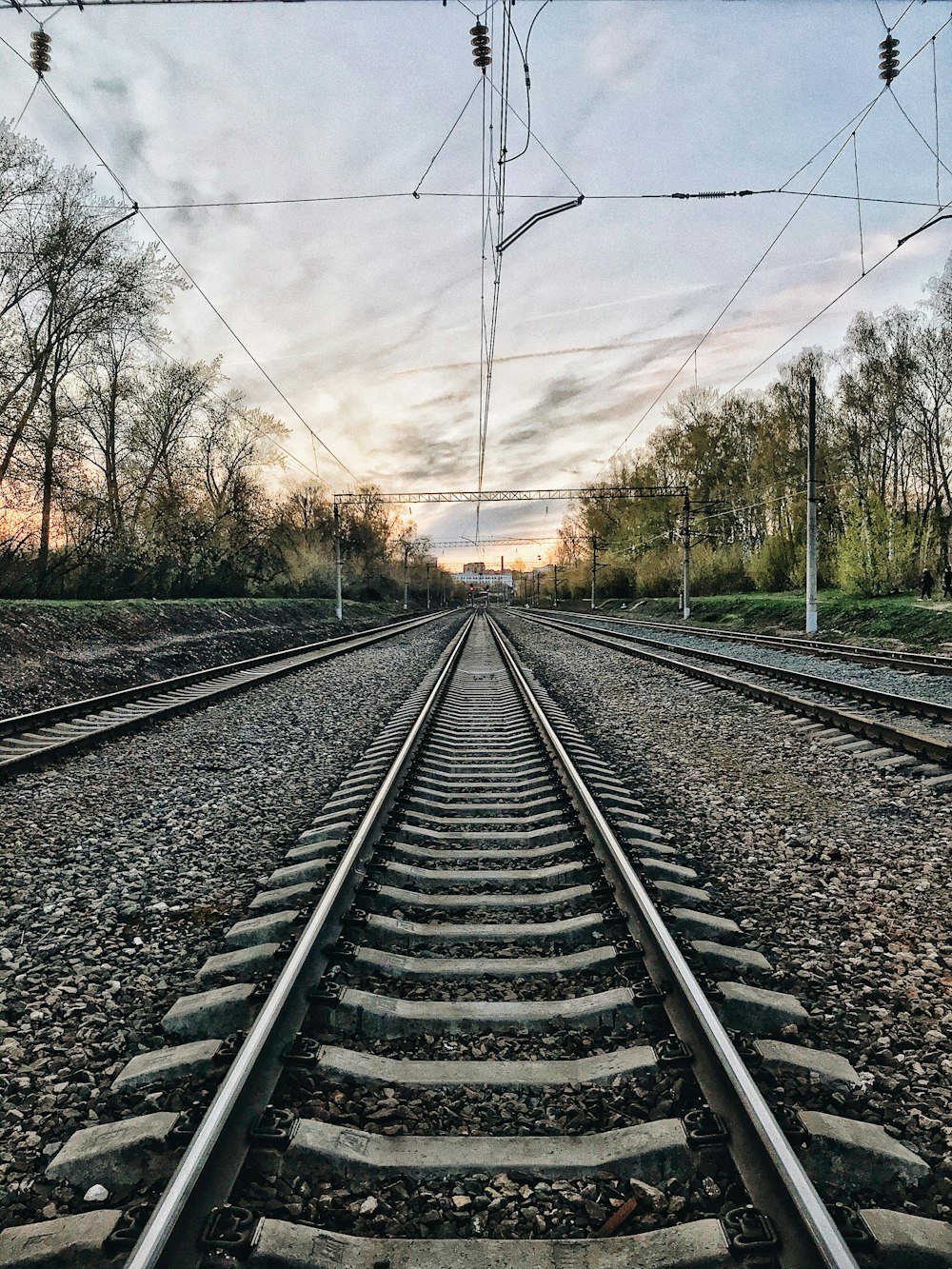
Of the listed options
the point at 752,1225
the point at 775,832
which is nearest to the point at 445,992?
the point at 752,1225

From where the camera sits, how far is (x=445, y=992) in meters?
3.00

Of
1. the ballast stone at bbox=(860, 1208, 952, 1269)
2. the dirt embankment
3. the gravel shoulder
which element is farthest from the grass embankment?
the ballast stone at bbox=(860, 1208, 952, 1269)

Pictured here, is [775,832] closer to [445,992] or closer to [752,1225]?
[445,992]

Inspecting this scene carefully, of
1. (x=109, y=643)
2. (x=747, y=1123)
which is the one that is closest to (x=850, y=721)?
(x=747, y=1123)

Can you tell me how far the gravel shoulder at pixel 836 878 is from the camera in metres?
2.62

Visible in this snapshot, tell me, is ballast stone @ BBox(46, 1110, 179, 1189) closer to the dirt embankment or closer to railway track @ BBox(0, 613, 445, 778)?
railway track @ BBox(0, 613, 445, 778)

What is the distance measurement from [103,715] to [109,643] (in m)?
8.27

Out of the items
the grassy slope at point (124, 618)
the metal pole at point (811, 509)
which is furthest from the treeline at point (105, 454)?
the metal pole at point (811, 509)

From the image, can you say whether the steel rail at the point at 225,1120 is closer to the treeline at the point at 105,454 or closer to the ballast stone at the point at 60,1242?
the ballast stone at the point at 60,1242

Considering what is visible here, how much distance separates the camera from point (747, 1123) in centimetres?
204

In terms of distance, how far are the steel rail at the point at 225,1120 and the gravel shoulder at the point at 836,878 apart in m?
1.91

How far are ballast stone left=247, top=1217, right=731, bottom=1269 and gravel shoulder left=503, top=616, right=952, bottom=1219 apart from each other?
2.46 ft

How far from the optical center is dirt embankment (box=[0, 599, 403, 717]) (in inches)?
489

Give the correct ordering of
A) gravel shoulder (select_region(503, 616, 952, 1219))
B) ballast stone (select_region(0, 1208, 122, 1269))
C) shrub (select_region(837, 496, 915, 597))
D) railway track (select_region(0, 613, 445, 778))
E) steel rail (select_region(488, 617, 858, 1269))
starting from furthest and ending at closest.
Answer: shrub (select_region(837, 496, 915, 597))
railway track (select_region(0, 613, 445, 778))
gravel shoulder (select_region(503, 616, 952, 1219))
ballast stone (select_region(0, 1208, 122, 1269))
steel rail (select_region(488, 617, 858, 1269))
